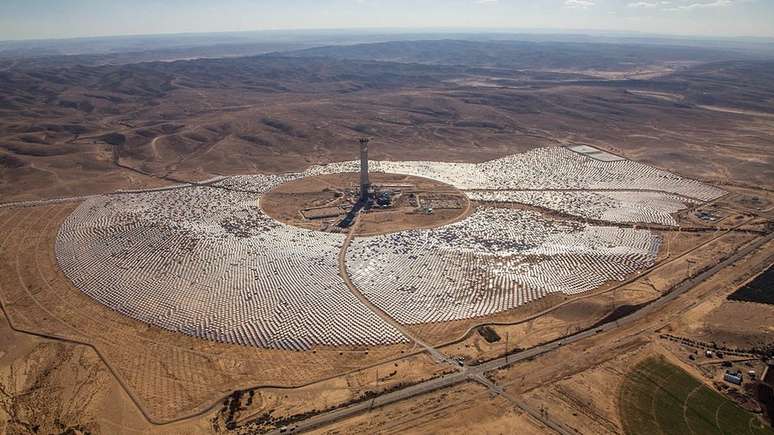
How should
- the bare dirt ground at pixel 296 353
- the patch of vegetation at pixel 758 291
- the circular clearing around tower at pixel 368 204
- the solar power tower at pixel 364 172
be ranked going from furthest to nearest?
the solar power tower at pixel 364 172 < the circular clearing around tower at pixel 368 204 < the patch of vegetation at pixel 758 291 < the bare dirt ground at pixel 296 353

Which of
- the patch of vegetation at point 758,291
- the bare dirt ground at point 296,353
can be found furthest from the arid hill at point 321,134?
the patch of vegetation at point 758,291

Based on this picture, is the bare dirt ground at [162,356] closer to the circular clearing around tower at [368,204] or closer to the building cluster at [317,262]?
the building cluster at [317,262]

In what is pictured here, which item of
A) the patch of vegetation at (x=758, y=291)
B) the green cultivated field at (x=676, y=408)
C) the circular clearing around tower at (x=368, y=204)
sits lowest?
the green cultivated field at (x=676, y=408)

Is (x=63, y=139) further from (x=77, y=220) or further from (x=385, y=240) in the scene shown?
(x=385, y=240)

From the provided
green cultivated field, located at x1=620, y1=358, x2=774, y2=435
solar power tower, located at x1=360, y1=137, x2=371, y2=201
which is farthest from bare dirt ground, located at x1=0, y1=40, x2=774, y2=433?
solar power tower, located at x1=360, y1=137, x2=371, y2=201

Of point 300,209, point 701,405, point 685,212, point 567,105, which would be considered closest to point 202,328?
point 300,209

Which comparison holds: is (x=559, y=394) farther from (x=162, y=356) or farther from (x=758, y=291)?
(x=162, y=356)
